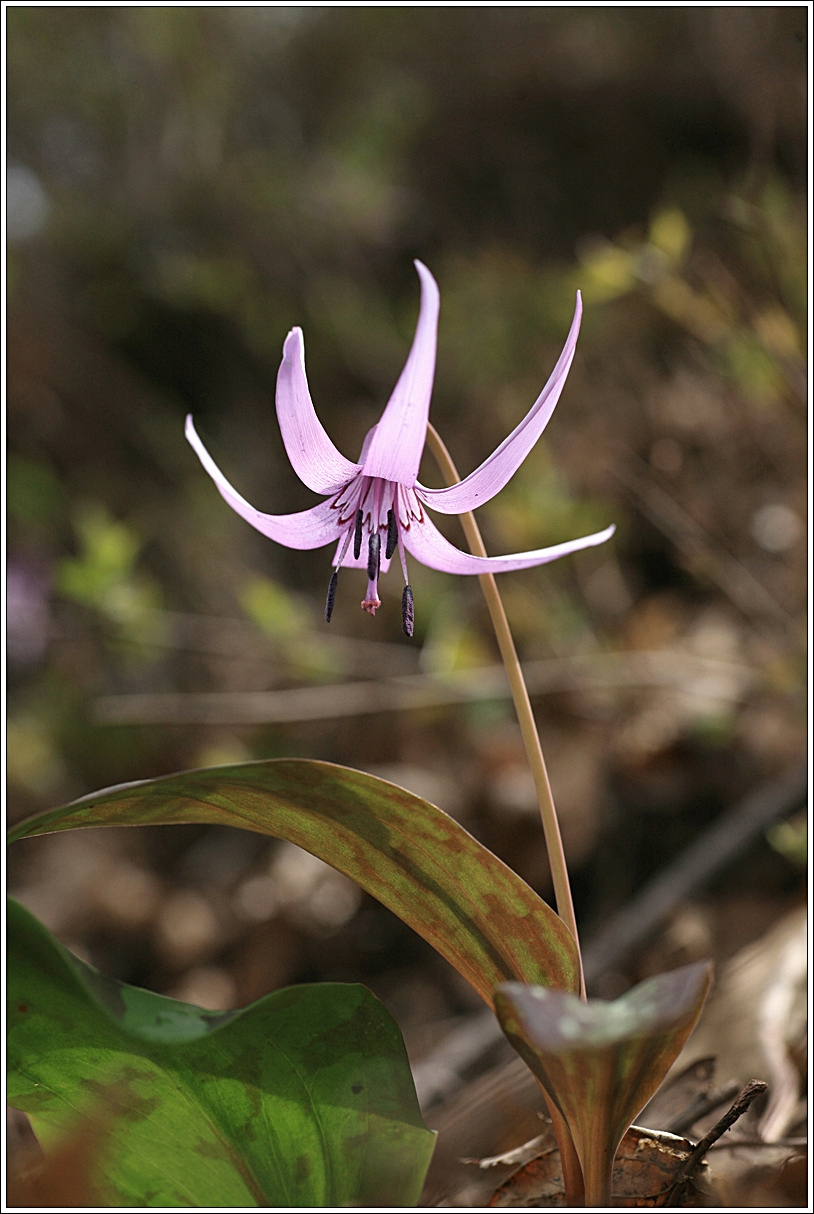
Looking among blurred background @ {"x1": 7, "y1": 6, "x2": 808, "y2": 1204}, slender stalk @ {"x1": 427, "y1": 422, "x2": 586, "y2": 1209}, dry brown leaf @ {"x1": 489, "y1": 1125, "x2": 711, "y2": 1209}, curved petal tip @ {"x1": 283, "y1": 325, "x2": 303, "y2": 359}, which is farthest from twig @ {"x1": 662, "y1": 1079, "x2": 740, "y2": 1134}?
curved petal tip @ {"x1": 283, "y1": 325, "x2": 303, "y2": 359}

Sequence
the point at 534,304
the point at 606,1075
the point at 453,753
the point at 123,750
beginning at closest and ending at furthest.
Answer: the point at 606,1075
the point at 453,753
the point at 123,750
the point at 534,304

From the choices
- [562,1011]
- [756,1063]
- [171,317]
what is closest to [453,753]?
[756,1063]

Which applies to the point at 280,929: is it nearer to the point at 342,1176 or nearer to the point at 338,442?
the point at 342,1176

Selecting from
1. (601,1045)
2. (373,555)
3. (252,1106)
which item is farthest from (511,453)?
(252,1106)

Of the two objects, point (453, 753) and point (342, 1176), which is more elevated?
point (453, 753)

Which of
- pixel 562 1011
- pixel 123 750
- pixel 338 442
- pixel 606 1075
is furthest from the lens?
pixel 338 442

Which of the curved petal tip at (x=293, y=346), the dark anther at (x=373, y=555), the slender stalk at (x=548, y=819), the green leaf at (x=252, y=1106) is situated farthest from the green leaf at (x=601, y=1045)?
the curved petal tip at (x=293, y=346)
